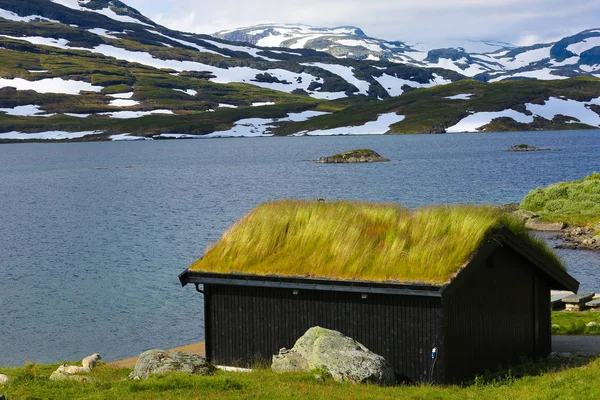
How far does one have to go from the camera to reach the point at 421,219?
23.5m

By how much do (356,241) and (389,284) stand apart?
221 cm

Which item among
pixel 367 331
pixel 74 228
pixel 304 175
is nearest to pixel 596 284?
pixel 367 331

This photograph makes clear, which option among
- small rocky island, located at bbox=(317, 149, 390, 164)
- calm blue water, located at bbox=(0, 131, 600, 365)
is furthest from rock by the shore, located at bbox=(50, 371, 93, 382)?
small rocky island, located at bbox=(317, 149, 390, 164)

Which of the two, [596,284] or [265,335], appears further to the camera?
[596,284]

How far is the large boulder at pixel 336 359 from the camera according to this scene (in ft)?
65.2

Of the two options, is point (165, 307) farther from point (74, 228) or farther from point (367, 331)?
point (74, 228)

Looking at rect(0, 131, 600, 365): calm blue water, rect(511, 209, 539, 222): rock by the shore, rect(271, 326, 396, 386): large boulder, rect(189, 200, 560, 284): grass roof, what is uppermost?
rect(189, 200, 560, 284): grass roof

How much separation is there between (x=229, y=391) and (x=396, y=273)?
6150 millimetres

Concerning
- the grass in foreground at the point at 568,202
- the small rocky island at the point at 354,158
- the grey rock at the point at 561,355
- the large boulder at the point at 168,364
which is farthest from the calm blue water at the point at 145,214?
the grey rock at the point at 561,355

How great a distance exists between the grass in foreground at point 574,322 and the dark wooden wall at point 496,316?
13.4 feet

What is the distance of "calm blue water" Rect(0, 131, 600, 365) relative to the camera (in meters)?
38.5

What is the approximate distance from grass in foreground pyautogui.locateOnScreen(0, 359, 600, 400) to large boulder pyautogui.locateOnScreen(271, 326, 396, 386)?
1.54 feet

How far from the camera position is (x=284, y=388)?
1836cm

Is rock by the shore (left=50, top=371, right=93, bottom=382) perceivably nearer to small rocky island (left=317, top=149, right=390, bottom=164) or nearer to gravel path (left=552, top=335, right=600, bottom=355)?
gravel path (left=552, top=335, right=600, bottom=355)
